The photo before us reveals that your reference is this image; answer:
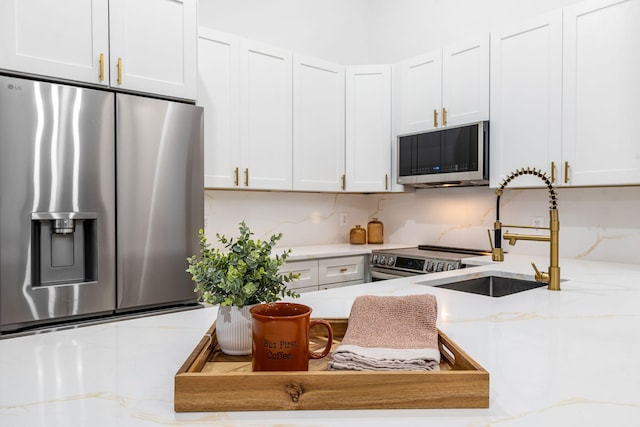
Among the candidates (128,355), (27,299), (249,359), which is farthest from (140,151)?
(249,359)

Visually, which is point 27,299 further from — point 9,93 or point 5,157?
point 9,93

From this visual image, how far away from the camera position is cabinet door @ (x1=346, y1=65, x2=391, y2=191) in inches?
139

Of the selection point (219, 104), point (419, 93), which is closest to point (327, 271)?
point (219, 104)

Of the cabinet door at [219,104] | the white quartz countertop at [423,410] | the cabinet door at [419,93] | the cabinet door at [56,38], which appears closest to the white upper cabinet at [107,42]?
the cabinet door at [56,38]

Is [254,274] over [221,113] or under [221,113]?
under

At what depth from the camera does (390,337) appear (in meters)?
0.86

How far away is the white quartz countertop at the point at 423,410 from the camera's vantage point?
66 centimetres

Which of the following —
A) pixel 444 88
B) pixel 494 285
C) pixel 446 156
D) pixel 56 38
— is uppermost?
pixel 444 88

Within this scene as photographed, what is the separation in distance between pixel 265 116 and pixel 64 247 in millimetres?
1573

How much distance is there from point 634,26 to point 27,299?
3187 mm

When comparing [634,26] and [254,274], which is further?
[634,26]

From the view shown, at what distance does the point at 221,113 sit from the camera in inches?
112

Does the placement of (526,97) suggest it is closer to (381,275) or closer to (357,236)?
(381,275)

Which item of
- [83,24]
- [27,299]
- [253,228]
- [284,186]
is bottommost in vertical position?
[27,299]
